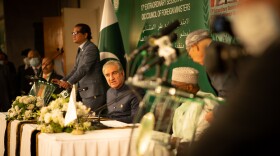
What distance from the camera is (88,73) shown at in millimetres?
5305

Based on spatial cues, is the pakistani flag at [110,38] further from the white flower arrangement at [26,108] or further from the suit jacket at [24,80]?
the suit jacket at [24,80]

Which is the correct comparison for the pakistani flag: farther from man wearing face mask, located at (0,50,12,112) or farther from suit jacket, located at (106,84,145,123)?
man wearing face mask, located at (0,50,12,112)

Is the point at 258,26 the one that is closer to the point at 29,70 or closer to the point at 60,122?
the point at 60,122

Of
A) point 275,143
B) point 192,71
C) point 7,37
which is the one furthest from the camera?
point 7,37

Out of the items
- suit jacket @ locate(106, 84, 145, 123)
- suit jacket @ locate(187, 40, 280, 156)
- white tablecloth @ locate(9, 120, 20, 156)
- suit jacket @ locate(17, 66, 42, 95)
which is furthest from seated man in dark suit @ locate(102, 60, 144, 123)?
suit jacket @ locate(17, 66, 42, 95)

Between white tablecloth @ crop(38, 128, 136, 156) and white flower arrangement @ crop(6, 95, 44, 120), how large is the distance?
110 cm

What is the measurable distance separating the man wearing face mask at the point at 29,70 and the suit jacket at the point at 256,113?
5989mm

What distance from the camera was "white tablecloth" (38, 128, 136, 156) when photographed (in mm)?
2951

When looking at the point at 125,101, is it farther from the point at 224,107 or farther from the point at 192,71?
the point at 224,107

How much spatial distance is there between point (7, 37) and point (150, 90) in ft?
29.7

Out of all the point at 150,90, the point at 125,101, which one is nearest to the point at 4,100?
the point at 125,101

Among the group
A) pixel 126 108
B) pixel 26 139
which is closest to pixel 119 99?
pixel 126 108

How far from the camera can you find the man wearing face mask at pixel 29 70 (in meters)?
6.78

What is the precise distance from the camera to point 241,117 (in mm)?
790
